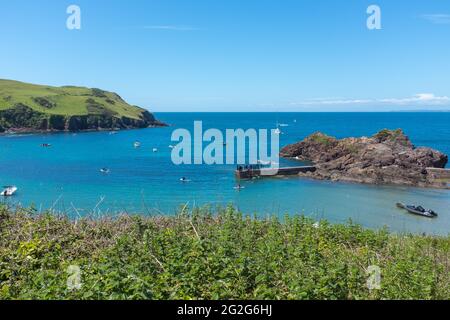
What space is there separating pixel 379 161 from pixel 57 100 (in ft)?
439

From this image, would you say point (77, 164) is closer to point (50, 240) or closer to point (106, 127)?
point (50, 240)

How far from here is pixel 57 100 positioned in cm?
15988

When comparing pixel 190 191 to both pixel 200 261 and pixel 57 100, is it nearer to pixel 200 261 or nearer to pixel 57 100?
pixel 200 261

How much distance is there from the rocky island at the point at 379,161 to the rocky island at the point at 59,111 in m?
102

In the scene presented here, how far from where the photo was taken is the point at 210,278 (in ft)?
23.8

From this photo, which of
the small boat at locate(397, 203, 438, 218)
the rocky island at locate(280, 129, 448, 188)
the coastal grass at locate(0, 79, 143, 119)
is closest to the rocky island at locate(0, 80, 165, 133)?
the coastal grass at locate(0, 79, 143, 119)

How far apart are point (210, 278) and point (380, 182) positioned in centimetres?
5565

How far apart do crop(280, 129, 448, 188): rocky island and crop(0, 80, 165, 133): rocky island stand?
102 m

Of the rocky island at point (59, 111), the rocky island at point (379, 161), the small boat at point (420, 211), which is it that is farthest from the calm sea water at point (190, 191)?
the rocky island at point (59, 111)

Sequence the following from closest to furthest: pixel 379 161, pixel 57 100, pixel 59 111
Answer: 1. pixel 379 161
2. pixel 59 111
3. pixel 57 100

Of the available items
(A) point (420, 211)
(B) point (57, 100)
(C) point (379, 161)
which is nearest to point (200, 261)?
(A) point (420, 211)

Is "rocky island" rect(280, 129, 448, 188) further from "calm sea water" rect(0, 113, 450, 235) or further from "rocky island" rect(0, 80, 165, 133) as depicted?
"rocky island" rect(0, 80, 165, 133)

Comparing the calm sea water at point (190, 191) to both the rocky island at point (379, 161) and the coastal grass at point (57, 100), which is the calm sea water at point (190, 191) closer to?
the rocky island at point (379, 161)
